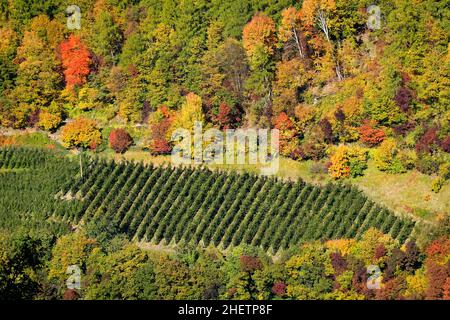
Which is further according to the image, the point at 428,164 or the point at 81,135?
the point at 81,135

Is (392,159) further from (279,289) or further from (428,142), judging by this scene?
(279,289)

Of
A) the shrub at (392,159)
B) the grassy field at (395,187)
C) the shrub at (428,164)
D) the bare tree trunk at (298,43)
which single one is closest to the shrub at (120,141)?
the grassy field at (395,187)

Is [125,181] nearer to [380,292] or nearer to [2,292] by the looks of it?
[2,292]

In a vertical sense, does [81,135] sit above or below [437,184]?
above

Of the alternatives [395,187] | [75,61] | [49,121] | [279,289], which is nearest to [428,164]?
[395,187]

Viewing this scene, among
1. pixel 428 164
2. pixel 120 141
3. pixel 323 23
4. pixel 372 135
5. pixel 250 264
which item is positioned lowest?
pixel 250 264
